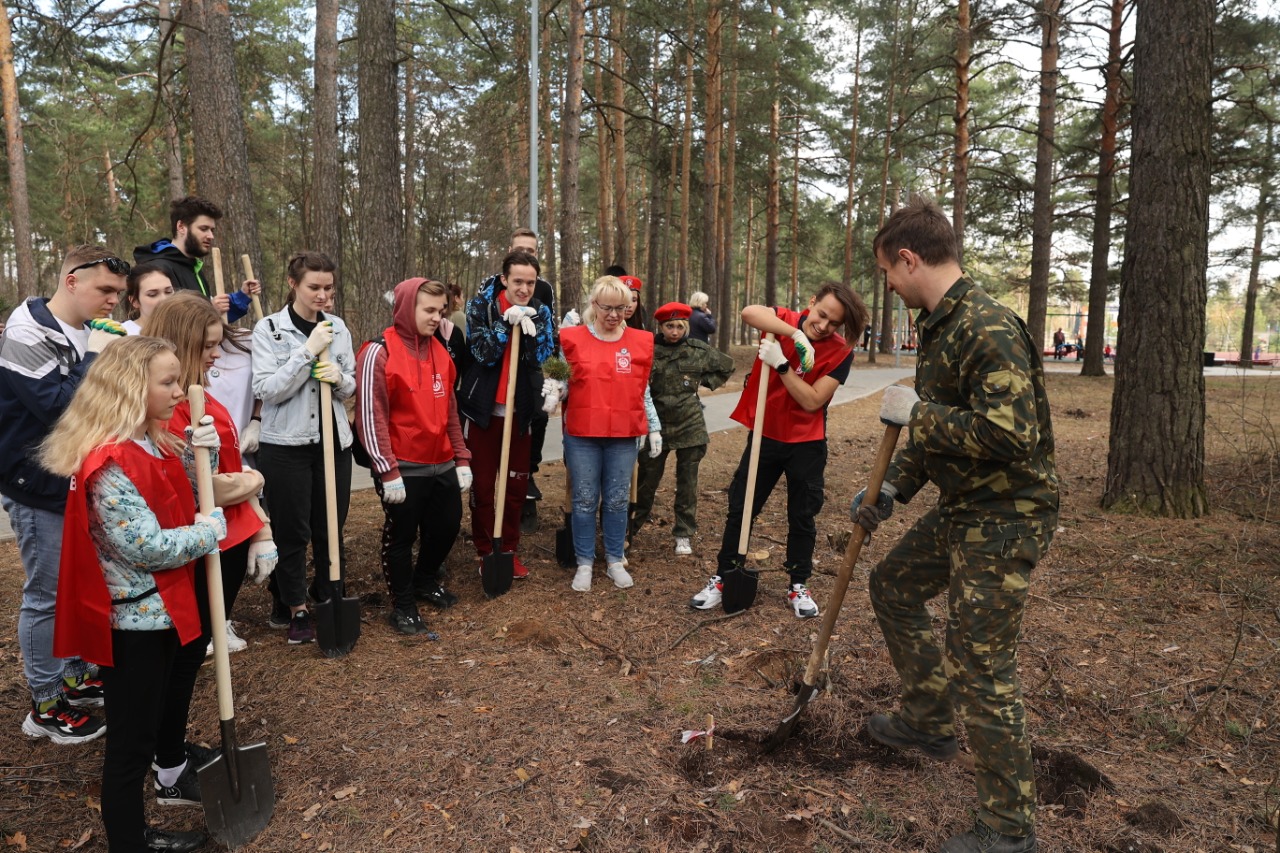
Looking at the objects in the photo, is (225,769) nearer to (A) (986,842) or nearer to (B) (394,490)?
(B) (394,490)

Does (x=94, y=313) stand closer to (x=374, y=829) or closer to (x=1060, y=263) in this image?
(x=374, y=829)

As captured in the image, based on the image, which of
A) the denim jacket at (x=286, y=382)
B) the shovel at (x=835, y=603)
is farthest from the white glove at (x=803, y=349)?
the denim jacket at (x=286, y=382)

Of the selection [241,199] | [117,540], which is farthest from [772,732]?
[241,199]

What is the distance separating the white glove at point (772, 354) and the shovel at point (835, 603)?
1.26 meters

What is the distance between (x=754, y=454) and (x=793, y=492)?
1.23ft

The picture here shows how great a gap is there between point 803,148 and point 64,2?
939 inches

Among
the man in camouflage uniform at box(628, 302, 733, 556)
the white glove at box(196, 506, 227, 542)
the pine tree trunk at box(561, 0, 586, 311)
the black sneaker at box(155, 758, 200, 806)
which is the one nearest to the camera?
the white glove at box(196, 506, 227, 542)

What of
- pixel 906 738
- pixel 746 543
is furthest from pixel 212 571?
pixel 746 543

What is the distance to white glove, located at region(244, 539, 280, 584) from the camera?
3064 mm

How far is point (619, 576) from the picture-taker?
5258 millimetres

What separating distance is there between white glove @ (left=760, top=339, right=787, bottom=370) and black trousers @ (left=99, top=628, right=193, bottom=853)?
10.3ft

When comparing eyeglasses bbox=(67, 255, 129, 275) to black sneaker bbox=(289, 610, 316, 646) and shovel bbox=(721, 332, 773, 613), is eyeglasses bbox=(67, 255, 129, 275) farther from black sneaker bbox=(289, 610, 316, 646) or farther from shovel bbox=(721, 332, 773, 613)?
shovel bbox=(721, 332, 773, 613)

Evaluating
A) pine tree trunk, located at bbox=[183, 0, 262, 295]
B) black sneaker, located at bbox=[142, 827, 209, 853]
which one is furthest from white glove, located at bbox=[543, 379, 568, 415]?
pine tree trunk, located at bbox=[183, 0, 262, 295]

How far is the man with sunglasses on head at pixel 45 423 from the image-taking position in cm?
305
